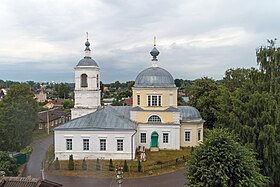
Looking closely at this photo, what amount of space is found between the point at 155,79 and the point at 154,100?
215 cm

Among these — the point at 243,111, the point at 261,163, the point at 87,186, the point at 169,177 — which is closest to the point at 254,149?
the point at 261,163

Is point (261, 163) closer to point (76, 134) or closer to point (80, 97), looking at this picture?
point (76, 134)

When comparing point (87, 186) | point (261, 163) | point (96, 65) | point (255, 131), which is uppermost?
point (96, 65)

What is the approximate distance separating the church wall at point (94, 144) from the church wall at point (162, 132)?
143 inches

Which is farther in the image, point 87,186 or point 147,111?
point 147,111

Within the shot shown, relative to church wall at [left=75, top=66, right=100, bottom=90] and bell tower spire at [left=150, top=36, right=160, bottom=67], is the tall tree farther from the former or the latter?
church wall at [left=75, top=66, right=100, bottom=90]

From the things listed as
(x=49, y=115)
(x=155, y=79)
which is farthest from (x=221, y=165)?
(x=49, y=115)

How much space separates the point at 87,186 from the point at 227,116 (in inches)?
429

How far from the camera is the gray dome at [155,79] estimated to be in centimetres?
3167

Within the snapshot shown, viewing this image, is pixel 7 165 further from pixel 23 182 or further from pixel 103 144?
pixel 103 144

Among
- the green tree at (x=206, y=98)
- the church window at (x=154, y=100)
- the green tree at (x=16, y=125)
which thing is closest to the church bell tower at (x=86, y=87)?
the green tree at (x=16, y=125)

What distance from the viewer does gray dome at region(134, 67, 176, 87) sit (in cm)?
3167

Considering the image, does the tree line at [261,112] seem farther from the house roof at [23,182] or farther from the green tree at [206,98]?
the green tree at [206,98]

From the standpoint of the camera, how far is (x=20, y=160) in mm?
26781
